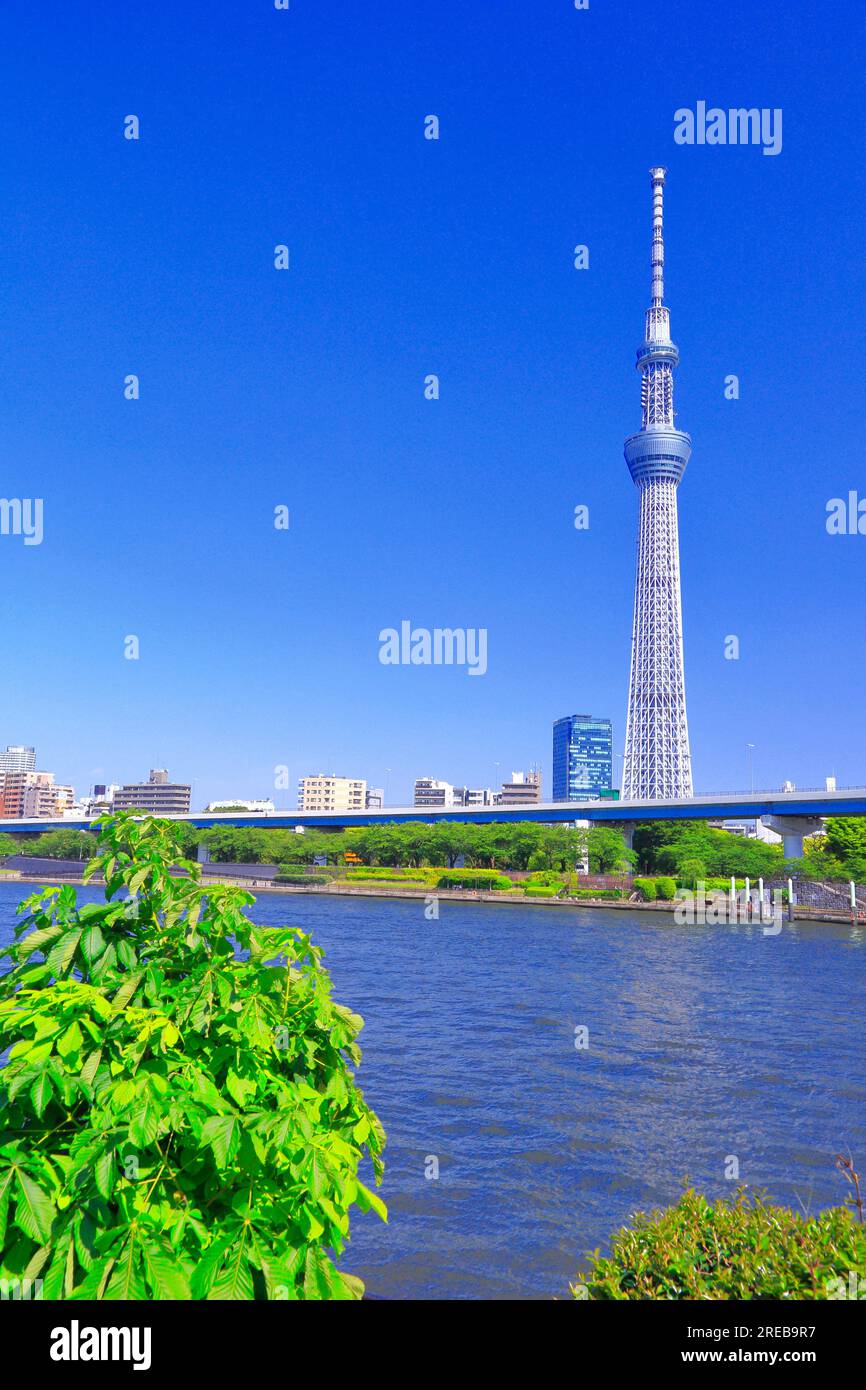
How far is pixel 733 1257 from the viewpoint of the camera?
16.8 feet

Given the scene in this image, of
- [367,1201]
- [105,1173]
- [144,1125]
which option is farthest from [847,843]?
[105,1173]

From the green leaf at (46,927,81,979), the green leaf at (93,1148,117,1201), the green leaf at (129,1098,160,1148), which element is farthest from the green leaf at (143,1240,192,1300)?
the green leaf at (46,927,81,979)

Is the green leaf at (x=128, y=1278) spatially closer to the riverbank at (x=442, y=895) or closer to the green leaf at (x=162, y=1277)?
the green leaf at (x=162, y=1277)

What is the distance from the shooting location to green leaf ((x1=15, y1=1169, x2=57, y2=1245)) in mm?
3344

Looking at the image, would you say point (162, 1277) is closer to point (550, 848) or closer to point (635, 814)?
point (550, 848)

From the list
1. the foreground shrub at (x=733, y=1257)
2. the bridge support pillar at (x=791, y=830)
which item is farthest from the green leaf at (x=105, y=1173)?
A: the bridge support pillar at (x=791, y=830)

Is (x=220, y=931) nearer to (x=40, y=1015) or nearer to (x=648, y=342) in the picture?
(x=40, y=1015)

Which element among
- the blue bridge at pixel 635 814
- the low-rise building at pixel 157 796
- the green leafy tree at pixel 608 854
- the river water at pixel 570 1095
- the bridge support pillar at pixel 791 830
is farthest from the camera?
the low-rise building at pixel 157 796

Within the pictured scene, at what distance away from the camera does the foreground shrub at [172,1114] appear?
343 cm

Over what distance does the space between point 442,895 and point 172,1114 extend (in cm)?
7681

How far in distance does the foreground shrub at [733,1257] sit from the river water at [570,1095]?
534cm

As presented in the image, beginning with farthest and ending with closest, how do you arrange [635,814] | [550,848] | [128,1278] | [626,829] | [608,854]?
1. [626,829]
2. [635,814]
3. [550,848]
4. [608,854]
5. [128,1278]
